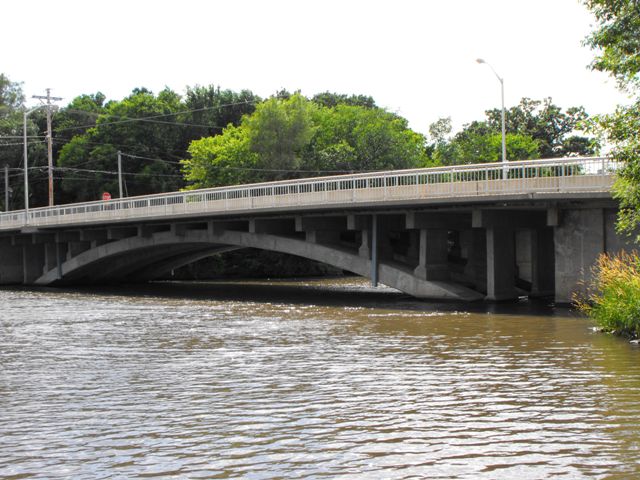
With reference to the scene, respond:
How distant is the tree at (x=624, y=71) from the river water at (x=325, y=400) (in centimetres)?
382

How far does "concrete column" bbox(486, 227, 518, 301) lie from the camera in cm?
3309

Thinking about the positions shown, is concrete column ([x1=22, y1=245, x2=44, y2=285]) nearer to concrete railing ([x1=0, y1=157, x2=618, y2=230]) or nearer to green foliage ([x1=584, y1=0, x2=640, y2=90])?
concrete railing ([x1=0, y1=157, x2=618, y2=230])

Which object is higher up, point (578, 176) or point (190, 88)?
point (190, 88)

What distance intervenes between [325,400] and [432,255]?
21802 millimetres

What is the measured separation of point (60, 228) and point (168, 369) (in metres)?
40.0

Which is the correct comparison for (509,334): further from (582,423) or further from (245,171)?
(245,171)

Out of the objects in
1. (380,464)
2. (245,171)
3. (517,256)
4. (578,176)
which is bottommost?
(380,464)

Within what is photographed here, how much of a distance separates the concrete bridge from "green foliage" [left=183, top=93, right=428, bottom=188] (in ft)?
58.1

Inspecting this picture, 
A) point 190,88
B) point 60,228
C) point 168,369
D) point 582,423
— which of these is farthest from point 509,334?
point 190,88

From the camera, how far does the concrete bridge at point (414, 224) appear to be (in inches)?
1169

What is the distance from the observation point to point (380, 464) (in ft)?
33.3

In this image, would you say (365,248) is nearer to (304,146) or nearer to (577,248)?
(577,248)

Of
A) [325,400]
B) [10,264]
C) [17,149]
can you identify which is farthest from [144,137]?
[325,400]

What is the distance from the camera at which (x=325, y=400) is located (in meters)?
14.1
